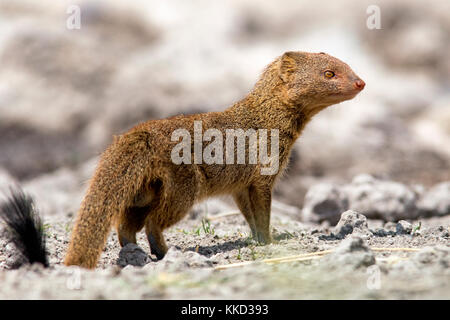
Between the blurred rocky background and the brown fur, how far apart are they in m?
3.33

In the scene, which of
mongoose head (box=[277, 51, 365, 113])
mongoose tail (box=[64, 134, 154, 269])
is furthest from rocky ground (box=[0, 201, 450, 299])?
mongoose head (box=[277, 51, 365, 113])

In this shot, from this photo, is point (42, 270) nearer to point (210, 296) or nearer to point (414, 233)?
point (210, 296)

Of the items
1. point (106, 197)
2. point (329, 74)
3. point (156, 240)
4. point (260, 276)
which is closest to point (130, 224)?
point (156, 240)

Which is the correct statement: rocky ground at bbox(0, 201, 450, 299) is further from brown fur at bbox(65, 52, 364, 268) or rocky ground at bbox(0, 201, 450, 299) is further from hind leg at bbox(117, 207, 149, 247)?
brown fur at bbox(65, 52, 364, 268)

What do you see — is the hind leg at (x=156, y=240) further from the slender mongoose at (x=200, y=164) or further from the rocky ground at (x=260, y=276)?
the rocky ground at (x=260, y=276)

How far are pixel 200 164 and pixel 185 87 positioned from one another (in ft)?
17.4

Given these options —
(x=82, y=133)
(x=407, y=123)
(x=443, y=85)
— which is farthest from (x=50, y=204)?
(x=443, y=85)

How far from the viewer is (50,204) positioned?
7.03 metres

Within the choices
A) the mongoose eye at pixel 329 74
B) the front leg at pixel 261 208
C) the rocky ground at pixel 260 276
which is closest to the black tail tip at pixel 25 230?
the rocky ground at pixel 260 276

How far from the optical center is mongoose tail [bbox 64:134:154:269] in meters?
3.29

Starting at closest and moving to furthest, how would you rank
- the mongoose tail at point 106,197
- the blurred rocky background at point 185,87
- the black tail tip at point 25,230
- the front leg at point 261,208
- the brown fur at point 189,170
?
the black tail tip at point 25,230 < the mongoose tail at point 106,197 < the brown fur at point 189,170 < the front leg at point 261,208 < the blurred rocky background at point 185,87

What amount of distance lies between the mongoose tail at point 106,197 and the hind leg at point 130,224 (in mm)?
216

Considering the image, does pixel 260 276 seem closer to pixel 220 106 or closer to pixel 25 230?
pixel 25 230

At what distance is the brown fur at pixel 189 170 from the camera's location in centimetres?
342
